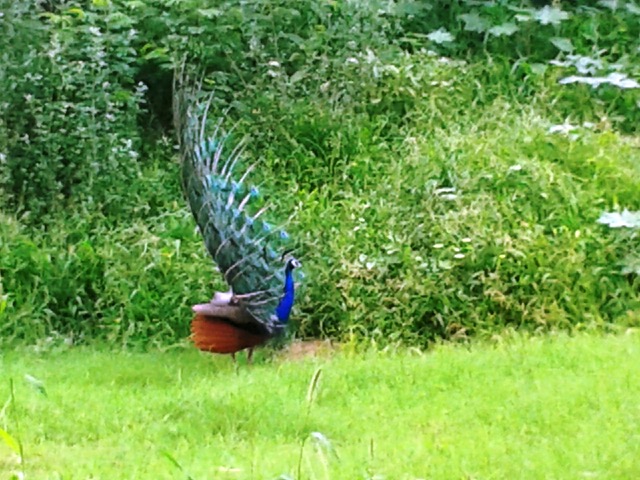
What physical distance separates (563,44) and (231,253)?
458cm

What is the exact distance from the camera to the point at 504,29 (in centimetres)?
923

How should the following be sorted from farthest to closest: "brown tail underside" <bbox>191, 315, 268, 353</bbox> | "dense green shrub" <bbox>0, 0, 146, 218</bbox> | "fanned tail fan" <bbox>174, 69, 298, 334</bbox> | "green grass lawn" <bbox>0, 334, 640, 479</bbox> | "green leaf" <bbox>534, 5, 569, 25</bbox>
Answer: "green leaf" <bbox>534, 5, 569, 25</bbox> < "dense green shrub" <bbox>0, 0, 146, 218</bbox> < "fanned tail fan" <bbox>174, 69, 298, 334</bbox> < "brown tail underside" <bbox>191, 315, 268, 353</bbox> < "green grass lawn" <bbox>0, 334, 640, 479</bbox>

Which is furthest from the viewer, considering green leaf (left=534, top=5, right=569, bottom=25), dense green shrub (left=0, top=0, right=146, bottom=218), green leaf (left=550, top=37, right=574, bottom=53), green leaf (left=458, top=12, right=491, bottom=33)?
green leaf (left=458, top=12, right=491, bottom=33)

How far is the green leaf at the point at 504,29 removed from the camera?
30.1 feet

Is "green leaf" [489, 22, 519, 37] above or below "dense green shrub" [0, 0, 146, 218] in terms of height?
above

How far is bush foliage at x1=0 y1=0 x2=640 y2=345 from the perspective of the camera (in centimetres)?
624

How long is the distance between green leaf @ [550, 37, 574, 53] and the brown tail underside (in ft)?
15.4

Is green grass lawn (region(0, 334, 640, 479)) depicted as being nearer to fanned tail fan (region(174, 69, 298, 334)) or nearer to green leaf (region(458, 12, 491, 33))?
fanned tail fan (region(174, 69, 298, 334))

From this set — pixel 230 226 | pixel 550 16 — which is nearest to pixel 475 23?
pixel 550 16

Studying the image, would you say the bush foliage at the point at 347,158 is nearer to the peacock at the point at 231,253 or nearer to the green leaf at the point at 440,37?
the green leaf at the point at 440,37

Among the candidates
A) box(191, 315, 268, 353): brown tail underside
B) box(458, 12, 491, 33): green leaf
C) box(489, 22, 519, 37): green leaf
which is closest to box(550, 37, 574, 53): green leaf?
box(489, 22, 519, 37): green leaf

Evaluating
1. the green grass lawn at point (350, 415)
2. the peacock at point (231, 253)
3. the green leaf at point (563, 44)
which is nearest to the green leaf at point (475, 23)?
the green leaf at point (563, 44)

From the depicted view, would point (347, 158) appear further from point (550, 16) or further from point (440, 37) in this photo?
point (550, 16)

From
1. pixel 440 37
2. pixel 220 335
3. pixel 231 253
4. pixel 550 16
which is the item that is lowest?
pixel 220 335
